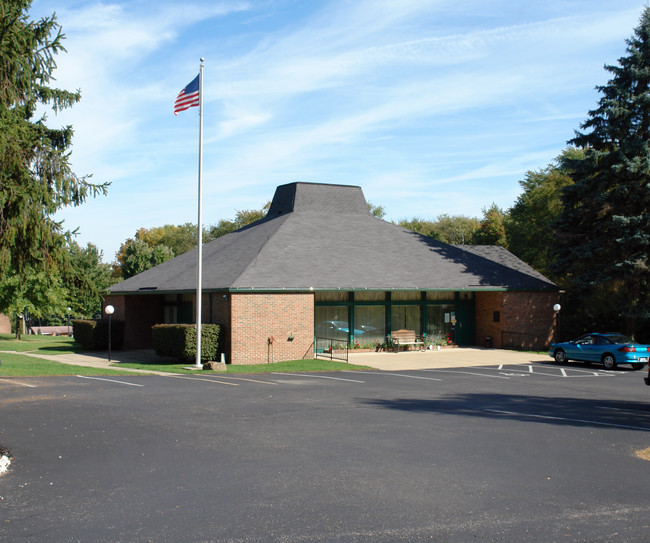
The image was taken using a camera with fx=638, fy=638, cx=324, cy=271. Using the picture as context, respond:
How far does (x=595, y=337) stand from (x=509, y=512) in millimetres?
21683

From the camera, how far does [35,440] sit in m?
10.4

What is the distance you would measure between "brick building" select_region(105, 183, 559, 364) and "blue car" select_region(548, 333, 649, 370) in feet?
20.8

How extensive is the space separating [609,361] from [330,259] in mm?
13425

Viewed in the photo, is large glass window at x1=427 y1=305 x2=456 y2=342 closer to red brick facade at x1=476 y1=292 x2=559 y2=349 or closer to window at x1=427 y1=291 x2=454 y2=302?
window at x1=427 y1=291 x2=454 y2=302

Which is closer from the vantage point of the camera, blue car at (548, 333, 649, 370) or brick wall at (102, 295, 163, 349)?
blue car at (548, 333, 649, 370)

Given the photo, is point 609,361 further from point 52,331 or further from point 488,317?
point 52,331

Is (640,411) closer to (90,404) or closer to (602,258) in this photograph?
(90,404)

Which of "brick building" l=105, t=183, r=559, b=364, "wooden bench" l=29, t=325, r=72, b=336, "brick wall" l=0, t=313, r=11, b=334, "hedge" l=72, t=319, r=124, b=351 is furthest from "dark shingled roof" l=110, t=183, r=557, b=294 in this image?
"brick wall" l=0, t=313, r=11, b=334

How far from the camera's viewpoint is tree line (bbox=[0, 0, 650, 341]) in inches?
537

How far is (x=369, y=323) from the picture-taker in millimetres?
32188

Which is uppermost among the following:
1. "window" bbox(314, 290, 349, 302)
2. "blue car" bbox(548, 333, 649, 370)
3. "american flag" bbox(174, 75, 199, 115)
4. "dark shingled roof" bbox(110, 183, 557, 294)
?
"american flag" bbox(174, 75, 199, 115)

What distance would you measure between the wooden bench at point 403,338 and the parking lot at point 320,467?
15.6 metres

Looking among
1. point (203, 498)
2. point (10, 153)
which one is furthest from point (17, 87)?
point (203, 498)

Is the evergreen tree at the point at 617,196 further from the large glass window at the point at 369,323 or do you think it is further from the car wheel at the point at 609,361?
the large glass window at the point at 369,323
